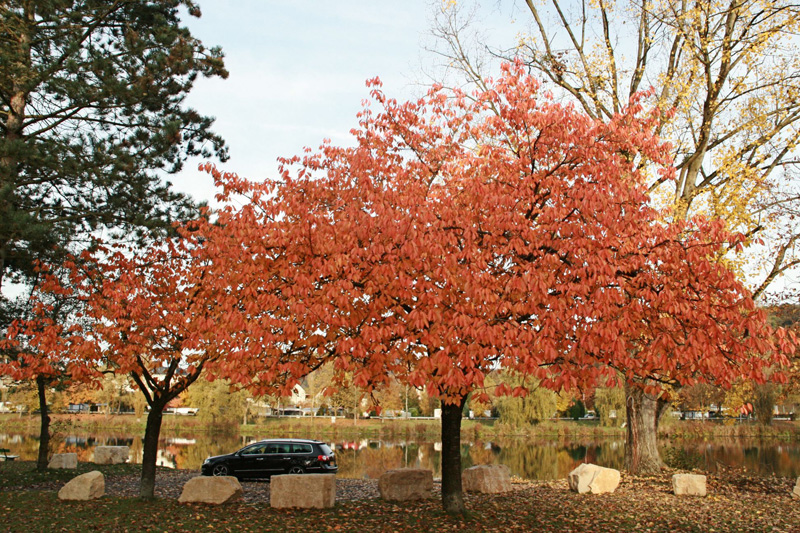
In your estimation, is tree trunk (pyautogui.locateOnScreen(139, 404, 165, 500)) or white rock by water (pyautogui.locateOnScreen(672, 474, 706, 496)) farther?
white rock by water (pyautogui.locateOnScreen(672, 474, 706, 496))

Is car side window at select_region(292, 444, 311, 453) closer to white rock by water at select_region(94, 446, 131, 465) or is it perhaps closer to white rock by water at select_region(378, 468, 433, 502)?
white rock by water at select_region(378, 468, 433, 502)

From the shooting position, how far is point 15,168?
1313cm

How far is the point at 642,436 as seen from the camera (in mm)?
18328

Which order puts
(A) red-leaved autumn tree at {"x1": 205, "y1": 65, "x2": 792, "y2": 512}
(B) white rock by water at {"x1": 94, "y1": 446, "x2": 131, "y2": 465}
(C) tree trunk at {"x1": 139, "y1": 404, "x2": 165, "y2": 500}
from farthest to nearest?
(B) white rock by water at {"x1": 94, "y1": 446, "x2": 131, "y2": 465} → (C) tree trunk at {"x1": 139, "y1": 404, "x2": 165, "y2": 500} → (A) red-leaved autumn tree at {"x1": 205, "y1": 65, "x2": 792, "y2": 512}

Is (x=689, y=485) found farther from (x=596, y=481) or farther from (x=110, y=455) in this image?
(x=110, y=455)

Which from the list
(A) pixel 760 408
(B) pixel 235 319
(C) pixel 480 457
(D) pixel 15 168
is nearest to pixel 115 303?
(D) pixel 15 168

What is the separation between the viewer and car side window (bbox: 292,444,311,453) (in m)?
20.5

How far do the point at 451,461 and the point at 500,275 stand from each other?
13.8 feet

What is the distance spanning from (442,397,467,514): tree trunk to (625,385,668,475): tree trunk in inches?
356

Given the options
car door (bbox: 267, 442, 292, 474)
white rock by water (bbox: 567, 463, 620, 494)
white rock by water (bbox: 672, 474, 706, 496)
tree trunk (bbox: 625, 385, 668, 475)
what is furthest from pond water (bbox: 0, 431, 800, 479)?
car door (bbox: 267, 442, 292, 474)

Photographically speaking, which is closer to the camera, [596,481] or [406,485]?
[406,485]

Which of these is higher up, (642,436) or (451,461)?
(451,461)

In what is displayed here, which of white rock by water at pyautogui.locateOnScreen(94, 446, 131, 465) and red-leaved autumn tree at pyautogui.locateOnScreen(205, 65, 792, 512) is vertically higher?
red-leaved autumn tree at pyautogui.locateOnScreen(205, 65, 792, 512)

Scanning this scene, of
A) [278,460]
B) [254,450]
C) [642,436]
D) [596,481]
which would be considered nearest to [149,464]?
[278,460]
